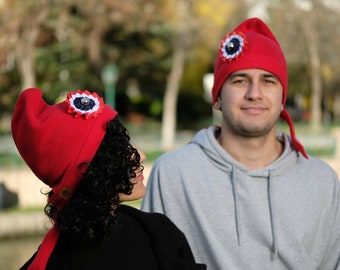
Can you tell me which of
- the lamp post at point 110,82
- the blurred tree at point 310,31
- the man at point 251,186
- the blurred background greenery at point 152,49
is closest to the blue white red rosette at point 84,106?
the man at point 251,186

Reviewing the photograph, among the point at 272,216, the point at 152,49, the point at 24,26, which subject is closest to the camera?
the point at 272,216

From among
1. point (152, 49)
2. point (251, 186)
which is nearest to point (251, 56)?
point (251, 186)

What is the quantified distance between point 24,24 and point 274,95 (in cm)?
1397

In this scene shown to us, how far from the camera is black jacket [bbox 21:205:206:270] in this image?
2.20m

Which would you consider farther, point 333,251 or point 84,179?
point 333,251

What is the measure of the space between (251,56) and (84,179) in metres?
1.13

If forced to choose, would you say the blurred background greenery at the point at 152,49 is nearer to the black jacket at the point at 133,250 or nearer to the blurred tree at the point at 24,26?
the blurred tree at the point at 24,26

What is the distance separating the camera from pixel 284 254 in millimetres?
2834

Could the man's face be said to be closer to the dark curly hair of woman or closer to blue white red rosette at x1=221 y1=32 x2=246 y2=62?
→ blue white red rosette at x1=221 y1=32 x2=246 y2=62

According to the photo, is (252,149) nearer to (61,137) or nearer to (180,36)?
(61,137)

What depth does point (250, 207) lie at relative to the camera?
2.92m

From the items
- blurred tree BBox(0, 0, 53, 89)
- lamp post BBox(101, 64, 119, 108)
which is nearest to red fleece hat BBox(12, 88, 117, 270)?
blurred tree BBox(0, 0, 53, 89)

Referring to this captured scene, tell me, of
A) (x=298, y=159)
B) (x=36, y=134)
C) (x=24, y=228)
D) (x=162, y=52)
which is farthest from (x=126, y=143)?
(x=162, y=52)

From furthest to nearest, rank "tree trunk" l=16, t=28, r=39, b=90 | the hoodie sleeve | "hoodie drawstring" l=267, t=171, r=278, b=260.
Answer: "tree trunk" l=16, t=28, r=39, b=90 → the hoodie sleeve → "hoodie drawstring" l=267, t=171, r=278, b=260
